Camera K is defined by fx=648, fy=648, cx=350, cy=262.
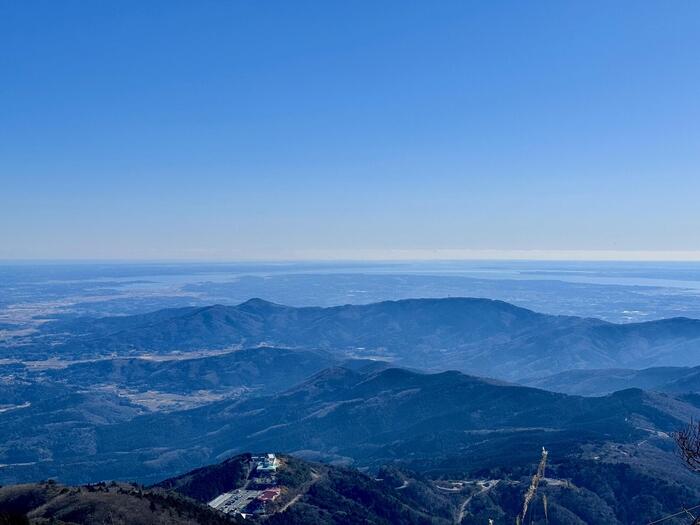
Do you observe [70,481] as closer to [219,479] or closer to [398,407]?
[219,479]

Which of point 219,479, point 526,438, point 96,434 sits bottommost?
point 96,434

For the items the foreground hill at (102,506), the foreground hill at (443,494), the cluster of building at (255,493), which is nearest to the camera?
the foreground hill at (102,506)

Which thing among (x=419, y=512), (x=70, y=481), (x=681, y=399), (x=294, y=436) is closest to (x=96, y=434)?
(x=70, y=481)

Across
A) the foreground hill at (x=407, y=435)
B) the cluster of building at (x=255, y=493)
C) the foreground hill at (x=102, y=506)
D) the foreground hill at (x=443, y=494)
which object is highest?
the foreground hill at (x=102, y=506)

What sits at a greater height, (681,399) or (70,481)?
(681,399)

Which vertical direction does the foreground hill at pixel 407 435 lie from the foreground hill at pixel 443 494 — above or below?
below

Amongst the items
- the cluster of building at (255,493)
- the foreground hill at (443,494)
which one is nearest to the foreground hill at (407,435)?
the foreground hill at (443,494)

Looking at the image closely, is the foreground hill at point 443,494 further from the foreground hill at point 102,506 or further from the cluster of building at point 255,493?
the foreground hill at point 102,506

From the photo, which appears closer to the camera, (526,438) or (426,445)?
(526,438)

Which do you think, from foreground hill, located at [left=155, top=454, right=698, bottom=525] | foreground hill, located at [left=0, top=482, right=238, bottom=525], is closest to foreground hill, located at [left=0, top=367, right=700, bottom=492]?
foreground hill, located at [left=155, top=454, right=698, bottom=525]
